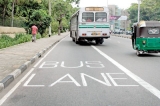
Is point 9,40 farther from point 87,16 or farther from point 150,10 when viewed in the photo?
point 150,10

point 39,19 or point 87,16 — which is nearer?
point 87,16

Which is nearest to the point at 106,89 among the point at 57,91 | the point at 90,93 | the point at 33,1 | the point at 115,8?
the point at 90,93

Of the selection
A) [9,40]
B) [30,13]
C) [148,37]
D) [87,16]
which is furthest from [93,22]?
[30,13]

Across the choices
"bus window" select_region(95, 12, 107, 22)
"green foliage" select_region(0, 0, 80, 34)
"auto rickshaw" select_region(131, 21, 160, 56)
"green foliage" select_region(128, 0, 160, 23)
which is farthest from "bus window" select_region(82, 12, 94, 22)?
"green foliage" select_region(128, 0, 160, 23)

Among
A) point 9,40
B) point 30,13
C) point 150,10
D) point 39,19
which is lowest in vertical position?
point 9,40

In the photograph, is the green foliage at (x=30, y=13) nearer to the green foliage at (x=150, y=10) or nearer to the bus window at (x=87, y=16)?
the bus window at (x=87, y=16)

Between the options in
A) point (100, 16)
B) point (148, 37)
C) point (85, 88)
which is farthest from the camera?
point (100, 16)

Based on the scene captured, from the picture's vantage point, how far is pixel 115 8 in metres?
200

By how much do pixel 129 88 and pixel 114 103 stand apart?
1.64m

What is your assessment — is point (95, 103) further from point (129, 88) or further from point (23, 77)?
point (23, 77)

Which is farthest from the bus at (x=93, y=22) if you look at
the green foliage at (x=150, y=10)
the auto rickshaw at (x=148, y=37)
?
the green foliage at (x=150, y=10)

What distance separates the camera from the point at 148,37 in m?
15.8

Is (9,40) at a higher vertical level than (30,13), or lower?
lower

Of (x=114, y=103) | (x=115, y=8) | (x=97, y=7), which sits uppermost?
(x=115, y=8)
